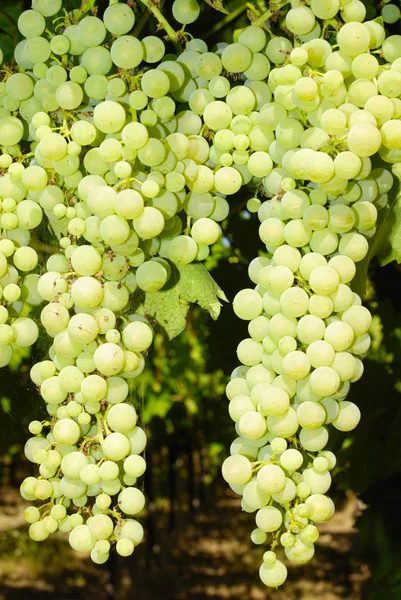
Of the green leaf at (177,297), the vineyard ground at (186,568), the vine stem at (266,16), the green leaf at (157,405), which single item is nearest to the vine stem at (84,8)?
the vine stem at (266,16)

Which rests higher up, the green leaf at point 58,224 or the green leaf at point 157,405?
the green leaf at point 58,224

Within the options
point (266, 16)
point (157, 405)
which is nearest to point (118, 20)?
point (266, 16)

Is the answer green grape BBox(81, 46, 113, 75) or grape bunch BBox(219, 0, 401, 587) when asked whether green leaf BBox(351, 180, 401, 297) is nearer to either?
grape bunch BBox(219, 0, 401, 587)

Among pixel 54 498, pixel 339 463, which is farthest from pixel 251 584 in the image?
pixel 54 498

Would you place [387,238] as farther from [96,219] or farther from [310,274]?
[96,219]

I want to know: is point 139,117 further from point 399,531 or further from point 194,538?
point 194,538

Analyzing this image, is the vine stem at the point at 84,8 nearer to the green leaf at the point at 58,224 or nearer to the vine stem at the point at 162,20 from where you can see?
the vine stem at the point at 162,20
